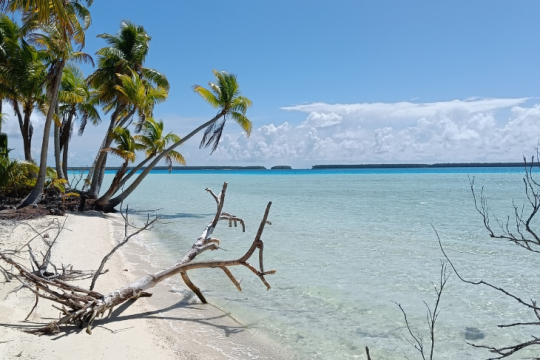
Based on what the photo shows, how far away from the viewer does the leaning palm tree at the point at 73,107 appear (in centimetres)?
1991

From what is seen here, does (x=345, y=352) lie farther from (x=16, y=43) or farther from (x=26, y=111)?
(x=26, y=111)

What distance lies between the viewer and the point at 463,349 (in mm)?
5285

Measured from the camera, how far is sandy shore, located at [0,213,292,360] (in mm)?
4320

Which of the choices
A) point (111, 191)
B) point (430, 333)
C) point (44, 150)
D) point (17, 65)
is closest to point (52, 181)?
point (111, 191)

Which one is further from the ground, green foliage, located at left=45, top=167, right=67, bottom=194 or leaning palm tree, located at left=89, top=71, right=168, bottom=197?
leaning palm tree, located at left=89, top=71, right=168, bottom=197

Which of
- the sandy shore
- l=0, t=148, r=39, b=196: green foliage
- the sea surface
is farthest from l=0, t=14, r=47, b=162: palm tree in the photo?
the sandy shore

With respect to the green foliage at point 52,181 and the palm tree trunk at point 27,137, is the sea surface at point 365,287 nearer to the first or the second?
the green foliage at point 52,181

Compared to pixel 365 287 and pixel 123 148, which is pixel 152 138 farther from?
pixel 365 287

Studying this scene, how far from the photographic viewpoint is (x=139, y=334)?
511 centimetres

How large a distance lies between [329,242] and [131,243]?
5.61 metres

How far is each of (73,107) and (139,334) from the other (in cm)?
1931

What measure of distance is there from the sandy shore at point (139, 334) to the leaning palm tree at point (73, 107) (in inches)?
584

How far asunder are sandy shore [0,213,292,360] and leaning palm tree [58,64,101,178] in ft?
48.7

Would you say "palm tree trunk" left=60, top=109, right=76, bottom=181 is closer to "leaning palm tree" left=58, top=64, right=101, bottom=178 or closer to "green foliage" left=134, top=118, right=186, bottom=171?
"leaning palm tree" left=58, top=64, right=101, bottom=178
